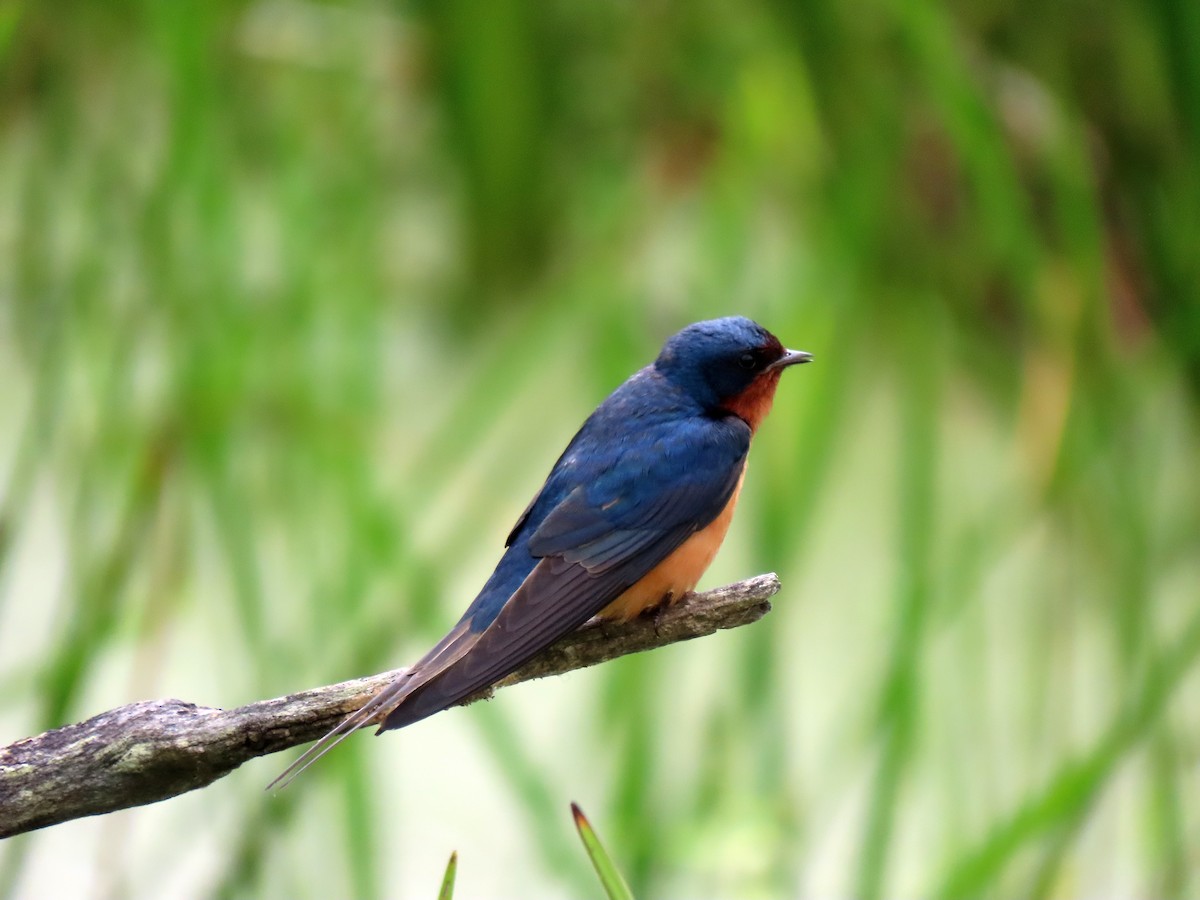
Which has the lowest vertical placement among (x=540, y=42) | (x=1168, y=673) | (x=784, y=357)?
(x=1168, y=673)

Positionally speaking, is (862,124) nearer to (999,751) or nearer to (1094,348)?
(1094,348)

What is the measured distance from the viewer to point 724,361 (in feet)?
4.71

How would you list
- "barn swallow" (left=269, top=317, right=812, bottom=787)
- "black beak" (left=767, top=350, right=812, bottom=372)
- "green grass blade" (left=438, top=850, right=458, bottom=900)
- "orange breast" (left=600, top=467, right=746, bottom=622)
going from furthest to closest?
"black beak" (left=767, top=350, right=812, bottom=372), "orange breast" (left=600, top=467, right=746, bottom=622), "barn swallow" (left=269, top=317, right=812, bottom=787), "green grass blade" (left=438, top=850, right=458, bottom=900)

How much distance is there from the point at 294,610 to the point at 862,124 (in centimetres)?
143

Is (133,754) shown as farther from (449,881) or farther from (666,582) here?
(666,582)

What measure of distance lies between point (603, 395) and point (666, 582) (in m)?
0.91

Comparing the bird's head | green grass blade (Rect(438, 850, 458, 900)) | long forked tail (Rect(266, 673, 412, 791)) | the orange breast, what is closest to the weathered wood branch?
long forked tail (Rect(266, 673, 412, 791))

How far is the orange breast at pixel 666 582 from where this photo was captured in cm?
128

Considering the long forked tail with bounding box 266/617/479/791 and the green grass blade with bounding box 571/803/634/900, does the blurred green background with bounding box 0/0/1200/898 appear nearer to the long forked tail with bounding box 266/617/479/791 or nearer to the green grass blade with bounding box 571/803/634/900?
the long forked tail with bounding box 266/617/479/791

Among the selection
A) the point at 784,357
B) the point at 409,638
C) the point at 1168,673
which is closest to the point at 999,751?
the point at 1168,673

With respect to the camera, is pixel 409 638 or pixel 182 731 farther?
pixel 409 638

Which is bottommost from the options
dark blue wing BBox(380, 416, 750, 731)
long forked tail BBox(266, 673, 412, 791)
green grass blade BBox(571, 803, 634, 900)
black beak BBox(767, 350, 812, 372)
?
green grass blade BBox(571, 803, 634, 900)

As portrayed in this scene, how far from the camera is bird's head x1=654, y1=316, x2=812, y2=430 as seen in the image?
1422 mm

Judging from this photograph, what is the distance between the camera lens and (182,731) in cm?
89
